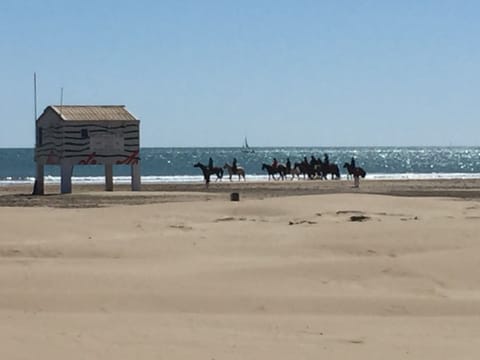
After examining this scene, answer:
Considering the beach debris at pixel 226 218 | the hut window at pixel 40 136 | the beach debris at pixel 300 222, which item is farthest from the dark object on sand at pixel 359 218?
the hut window at pixel 40 136

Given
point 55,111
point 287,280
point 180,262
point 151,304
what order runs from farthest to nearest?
point 55,111
point 180,262
point 287,280
point 151,304

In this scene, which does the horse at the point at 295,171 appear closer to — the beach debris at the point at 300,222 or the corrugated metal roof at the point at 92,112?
the corrugated metal roof at the point at 92,112

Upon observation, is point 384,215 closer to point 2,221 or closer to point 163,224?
point 163,224

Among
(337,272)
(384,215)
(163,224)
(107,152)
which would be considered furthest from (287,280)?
(107,152)

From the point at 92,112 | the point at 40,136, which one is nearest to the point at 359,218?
the point at 92,112

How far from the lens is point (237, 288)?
38.5 ft

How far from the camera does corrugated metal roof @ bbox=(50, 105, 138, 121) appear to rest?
35344mm

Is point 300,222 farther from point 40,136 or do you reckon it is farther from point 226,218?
point 40,136

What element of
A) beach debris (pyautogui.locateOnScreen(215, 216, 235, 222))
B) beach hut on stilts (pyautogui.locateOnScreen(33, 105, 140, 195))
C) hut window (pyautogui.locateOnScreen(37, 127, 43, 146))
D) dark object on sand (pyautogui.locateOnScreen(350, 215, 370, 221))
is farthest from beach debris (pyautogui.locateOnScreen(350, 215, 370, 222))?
hut window (pyautogui.locateOnScreen(37, 127, 43, 146))

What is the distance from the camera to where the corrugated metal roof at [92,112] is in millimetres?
35344

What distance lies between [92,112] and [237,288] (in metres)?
25.1

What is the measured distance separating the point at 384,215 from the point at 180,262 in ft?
22.1

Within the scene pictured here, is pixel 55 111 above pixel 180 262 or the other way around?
above

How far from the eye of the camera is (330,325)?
10094 millimetres
